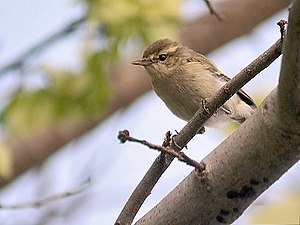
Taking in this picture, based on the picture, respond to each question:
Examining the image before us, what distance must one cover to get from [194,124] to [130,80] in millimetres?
3936

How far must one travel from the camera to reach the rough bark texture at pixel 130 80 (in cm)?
593

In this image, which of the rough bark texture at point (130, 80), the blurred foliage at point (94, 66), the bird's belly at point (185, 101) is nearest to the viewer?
the bird's belly at point (185, 101)

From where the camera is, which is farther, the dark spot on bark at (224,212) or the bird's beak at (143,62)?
the bird's beak at (143,62)

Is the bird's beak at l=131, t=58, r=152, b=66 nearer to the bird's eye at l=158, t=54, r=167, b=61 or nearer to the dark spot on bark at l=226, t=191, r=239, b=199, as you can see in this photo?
the bird's eye at l=158, t=54, r=167, b=61

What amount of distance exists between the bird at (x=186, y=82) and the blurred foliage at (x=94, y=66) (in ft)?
1.14

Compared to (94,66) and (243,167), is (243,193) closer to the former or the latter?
(243,167)

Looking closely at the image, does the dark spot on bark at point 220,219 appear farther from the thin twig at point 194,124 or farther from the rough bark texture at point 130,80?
the rough bark texture at point 130,80

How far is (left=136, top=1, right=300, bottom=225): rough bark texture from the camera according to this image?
2.04 m

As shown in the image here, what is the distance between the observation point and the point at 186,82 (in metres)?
3.86

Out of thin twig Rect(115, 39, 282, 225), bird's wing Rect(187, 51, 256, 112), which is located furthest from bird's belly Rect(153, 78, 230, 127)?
thin twig Rect(115, 39, 282, 225)

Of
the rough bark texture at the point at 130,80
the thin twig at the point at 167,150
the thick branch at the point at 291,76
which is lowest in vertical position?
the thick branch at the point at 291,76

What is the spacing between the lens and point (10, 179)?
5.75 m

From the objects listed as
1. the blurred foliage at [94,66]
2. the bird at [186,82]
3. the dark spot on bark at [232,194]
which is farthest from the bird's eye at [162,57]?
the dark spot on bark at [232,194]

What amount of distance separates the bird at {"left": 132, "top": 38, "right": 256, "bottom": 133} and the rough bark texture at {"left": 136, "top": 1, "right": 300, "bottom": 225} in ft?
4.28
